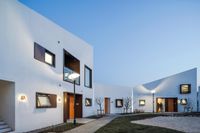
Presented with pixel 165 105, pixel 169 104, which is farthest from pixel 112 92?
pixel 169 104

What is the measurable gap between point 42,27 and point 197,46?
1005 inches

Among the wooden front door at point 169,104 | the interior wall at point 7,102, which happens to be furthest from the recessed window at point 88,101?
the wooden front door at point 169,104

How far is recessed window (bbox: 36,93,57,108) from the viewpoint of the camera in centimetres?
1162

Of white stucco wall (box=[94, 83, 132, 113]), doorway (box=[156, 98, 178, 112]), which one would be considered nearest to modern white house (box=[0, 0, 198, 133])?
white stucco wall (box=[94, 83, 132, 113])

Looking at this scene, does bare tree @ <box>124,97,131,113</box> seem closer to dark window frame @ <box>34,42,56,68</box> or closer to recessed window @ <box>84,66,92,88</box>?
recessed window @ <box>84,66,92,88</box>

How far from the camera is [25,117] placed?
10.1 meters

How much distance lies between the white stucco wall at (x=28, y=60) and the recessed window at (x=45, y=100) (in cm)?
23

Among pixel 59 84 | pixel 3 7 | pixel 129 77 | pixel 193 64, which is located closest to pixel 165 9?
pixel 59 84

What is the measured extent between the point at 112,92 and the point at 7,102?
792 inches

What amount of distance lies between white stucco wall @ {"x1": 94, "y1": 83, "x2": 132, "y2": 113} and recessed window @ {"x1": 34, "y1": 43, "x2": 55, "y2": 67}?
1287 centimetres

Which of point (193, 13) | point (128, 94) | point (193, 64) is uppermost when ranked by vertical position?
point (193, 13)

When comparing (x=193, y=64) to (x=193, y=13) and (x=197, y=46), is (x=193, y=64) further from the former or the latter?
(x=193, y=13)

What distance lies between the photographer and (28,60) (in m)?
10.6

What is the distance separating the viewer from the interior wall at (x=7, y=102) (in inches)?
366
